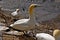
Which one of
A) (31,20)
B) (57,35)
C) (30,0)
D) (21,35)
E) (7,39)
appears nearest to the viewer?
(57,35)

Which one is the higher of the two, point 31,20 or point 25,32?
point 31,20

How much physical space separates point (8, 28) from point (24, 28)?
1.19 feet

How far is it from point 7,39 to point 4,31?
1.32 feet

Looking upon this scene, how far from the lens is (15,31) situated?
371 cm

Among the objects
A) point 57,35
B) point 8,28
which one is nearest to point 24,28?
point 8,28

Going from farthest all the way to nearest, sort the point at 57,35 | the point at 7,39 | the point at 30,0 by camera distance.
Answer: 1. the point at 30,0
2. the point at 7,39
3. the point at 57,35

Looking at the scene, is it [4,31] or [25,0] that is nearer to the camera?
[4,31]

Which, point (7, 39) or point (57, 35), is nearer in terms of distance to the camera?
point (57, 35)

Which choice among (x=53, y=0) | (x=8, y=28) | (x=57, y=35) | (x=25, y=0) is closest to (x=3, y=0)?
(x=25, y=0)

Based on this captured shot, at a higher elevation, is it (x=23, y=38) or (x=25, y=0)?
(x=25, y=0)

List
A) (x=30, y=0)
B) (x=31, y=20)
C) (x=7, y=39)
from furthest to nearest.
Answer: (x=30, y=0) < (x=31, y=20) < (x=7, y=39)

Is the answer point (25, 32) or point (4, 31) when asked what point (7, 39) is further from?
point (25, 32)

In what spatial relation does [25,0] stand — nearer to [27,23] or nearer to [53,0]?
[53,0]

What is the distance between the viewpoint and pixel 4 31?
11.9 feet
